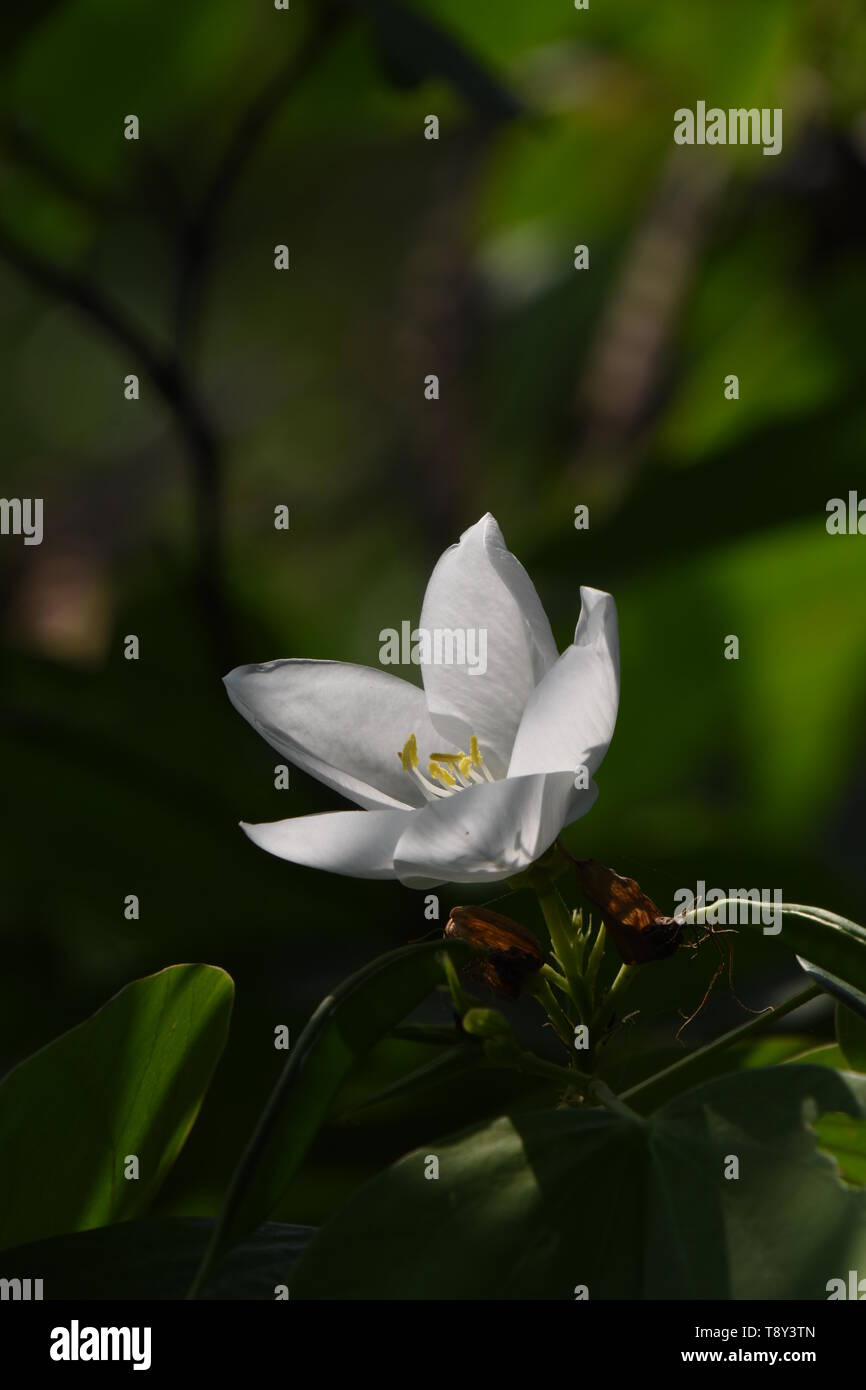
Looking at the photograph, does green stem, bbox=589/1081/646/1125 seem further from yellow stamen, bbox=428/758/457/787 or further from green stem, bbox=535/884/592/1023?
yellow stamen, bbox=428/758/457/787

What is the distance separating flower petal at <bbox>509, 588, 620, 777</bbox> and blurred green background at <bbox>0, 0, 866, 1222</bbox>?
16 cm

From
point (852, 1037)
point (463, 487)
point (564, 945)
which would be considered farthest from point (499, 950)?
point (463, 487)

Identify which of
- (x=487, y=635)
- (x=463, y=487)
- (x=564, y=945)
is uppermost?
(x=463, y=487)

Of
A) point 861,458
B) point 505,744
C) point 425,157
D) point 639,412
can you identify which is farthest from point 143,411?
point 505,744

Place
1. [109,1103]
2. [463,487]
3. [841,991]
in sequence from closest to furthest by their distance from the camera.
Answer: [841,991], [109,1103], [463,487]

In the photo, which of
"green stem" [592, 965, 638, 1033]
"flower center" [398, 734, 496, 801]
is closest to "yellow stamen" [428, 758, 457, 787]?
"flower center" [398, 734, 496, 801]

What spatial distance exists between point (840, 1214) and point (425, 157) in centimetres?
268

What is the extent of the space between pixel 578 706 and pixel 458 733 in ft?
0.33

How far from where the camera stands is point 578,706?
47 centimetres

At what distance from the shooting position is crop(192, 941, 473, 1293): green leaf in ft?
1.40

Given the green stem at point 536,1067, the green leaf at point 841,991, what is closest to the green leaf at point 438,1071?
the green stem at point 536,1067

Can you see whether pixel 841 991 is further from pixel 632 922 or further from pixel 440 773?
pixel 440 773

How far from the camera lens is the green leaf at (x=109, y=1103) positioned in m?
0.52

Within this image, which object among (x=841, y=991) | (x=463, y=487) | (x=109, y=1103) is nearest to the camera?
(x=841, y=991)
